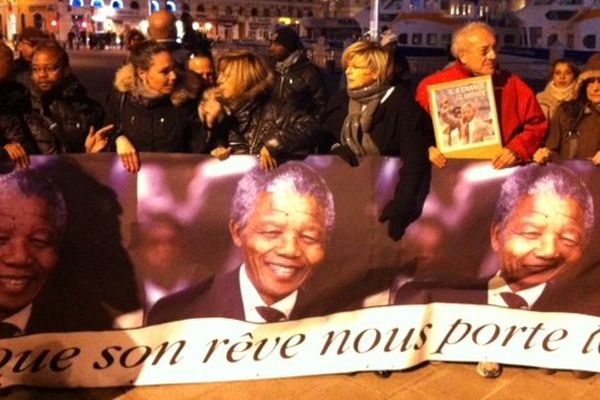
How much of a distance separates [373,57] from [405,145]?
19.7 inches

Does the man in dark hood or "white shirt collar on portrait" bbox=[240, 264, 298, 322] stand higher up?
the man in dark hood

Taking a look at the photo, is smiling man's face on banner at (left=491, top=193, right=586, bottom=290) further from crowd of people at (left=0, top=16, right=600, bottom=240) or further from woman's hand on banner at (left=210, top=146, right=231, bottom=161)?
woman's hand on banner at (left=210, top=146, right=231, bottom=161)

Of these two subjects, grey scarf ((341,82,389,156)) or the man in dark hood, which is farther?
the man in dark hood

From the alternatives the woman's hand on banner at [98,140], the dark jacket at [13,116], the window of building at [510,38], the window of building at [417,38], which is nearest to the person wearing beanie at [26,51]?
A: the dark jacket at [13,116]

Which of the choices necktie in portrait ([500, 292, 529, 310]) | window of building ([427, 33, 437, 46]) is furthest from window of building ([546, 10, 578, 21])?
necktie in portrait ([500, 292, 529, 310])

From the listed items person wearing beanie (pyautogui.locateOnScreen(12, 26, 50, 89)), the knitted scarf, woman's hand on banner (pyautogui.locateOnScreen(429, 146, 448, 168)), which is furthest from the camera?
the knitted scarf

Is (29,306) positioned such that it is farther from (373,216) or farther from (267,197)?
(373,216)

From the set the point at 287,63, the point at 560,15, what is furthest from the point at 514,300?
the point at 560,15

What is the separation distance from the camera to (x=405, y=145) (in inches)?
167

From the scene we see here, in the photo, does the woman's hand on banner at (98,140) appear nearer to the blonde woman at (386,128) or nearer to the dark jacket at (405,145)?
the blonde woman at (386,128)

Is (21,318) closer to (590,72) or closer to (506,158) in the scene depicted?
(506,158)

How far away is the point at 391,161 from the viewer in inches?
169

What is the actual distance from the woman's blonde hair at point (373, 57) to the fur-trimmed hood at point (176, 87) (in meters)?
0.91

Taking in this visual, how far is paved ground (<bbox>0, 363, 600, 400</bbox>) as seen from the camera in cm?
425
